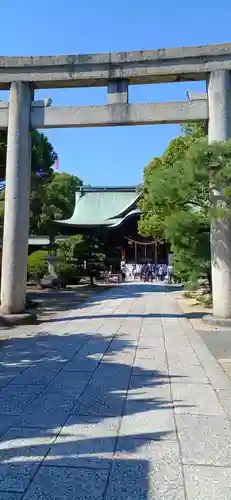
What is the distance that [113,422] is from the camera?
A: 3.47m

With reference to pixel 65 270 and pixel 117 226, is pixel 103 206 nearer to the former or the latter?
pixel 117 226

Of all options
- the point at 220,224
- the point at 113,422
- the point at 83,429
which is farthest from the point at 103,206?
the point at 83,429

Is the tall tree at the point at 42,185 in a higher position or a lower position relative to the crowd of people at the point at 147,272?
higher

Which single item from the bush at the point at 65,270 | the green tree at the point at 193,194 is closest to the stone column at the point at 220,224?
the green tree at the point at 193,194

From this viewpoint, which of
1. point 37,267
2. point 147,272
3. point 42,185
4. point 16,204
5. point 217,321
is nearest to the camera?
point 217,321

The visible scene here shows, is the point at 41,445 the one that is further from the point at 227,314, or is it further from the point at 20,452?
the point at 227,314

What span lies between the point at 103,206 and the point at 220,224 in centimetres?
2720

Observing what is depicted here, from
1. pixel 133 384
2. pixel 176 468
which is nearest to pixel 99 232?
pixel 133 384

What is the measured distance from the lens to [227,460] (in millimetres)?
2805

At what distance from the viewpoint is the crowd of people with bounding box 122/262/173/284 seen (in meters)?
29.9

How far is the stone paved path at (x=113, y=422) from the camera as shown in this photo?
98.1 inches

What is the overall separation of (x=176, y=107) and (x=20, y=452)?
8.46 meters

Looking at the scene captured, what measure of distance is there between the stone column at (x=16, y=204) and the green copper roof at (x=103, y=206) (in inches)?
776

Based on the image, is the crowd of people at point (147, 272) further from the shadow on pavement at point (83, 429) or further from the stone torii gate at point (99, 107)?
the shadow on pavement at point (83, 429)
